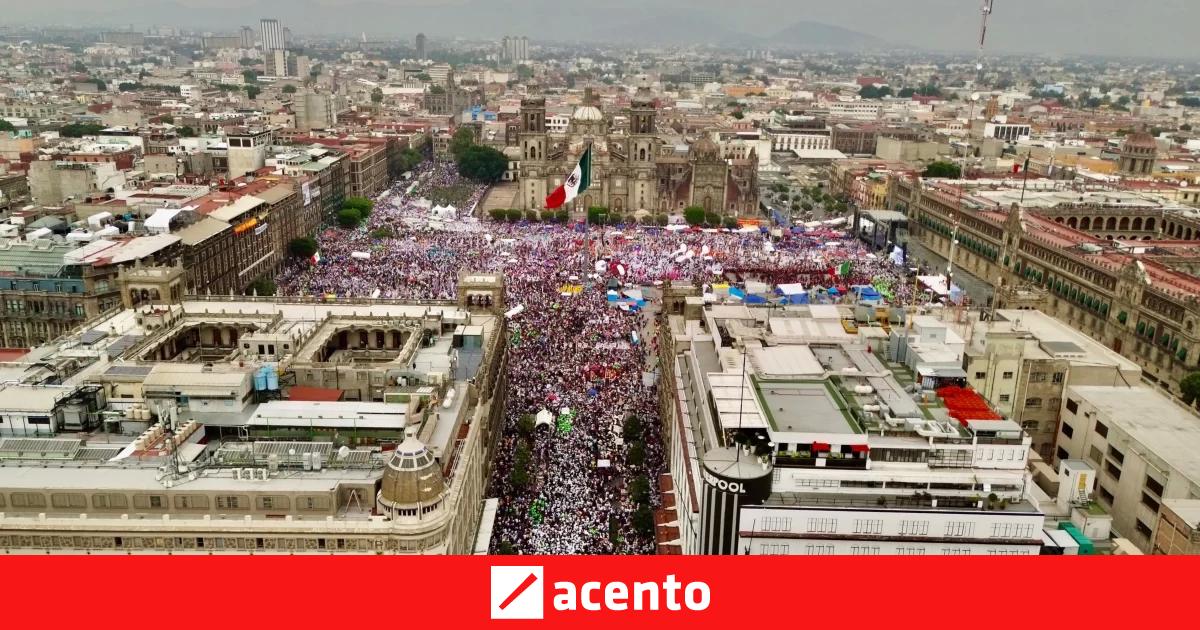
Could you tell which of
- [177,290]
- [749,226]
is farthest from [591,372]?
[749,226]

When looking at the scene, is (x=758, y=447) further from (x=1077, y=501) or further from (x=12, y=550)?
(x=12, y=550)

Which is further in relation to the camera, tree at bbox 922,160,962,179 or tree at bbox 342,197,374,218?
tree at bbox 922,160,962,179

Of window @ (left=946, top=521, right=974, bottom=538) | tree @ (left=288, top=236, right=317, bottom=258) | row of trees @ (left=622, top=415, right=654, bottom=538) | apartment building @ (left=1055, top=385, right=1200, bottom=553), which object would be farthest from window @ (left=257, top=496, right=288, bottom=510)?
tree @ (left=288, top=236, right=317, bottom=258)

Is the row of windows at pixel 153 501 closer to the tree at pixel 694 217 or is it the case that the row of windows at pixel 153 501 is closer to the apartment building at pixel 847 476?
the apartment building at pixel 847 476

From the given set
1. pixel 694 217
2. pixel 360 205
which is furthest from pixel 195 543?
pixel 694 217

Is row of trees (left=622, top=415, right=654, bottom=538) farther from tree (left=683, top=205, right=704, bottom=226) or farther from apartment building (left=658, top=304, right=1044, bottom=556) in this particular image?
tree (left=683, top=205, right=704, bottom=226)

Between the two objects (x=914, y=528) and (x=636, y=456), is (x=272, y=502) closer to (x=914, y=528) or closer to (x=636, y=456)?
(x=636, y=456)
